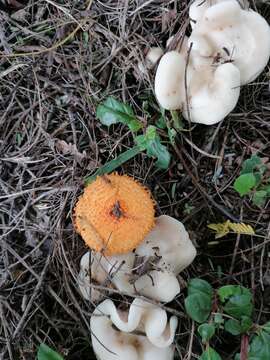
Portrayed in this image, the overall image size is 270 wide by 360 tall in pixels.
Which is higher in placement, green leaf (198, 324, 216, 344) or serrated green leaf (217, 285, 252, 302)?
serrated green leaf (217, 285, 252, 302)

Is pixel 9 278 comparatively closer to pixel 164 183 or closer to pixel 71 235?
pixel 71 235

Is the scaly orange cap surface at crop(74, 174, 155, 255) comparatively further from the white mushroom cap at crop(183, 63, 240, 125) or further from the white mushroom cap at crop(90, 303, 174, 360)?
the white mushroom cap at crop(183, 63, 240, 125)

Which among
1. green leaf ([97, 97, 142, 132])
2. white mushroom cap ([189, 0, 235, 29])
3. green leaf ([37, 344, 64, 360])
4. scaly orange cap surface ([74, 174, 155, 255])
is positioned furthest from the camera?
green leaf ([97, 97, 142, 132])

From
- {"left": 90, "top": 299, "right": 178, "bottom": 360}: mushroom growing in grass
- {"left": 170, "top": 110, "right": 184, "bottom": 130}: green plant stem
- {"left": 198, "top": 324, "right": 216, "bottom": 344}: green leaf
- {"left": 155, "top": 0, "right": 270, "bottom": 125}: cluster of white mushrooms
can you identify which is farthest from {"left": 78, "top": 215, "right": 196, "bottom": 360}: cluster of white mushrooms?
{"left": 155, "top": 0, "right": 270, "bottom": 125}: cluster of white mushrooms

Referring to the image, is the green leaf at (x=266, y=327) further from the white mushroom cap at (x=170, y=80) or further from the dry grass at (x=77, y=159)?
the white mushroom cap at (x=170, y=80)

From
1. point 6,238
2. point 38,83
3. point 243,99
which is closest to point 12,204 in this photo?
point 6,238

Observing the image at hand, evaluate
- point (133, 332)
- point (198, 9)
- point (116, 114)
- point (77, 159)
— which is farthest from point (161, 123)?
point (133, 332)
